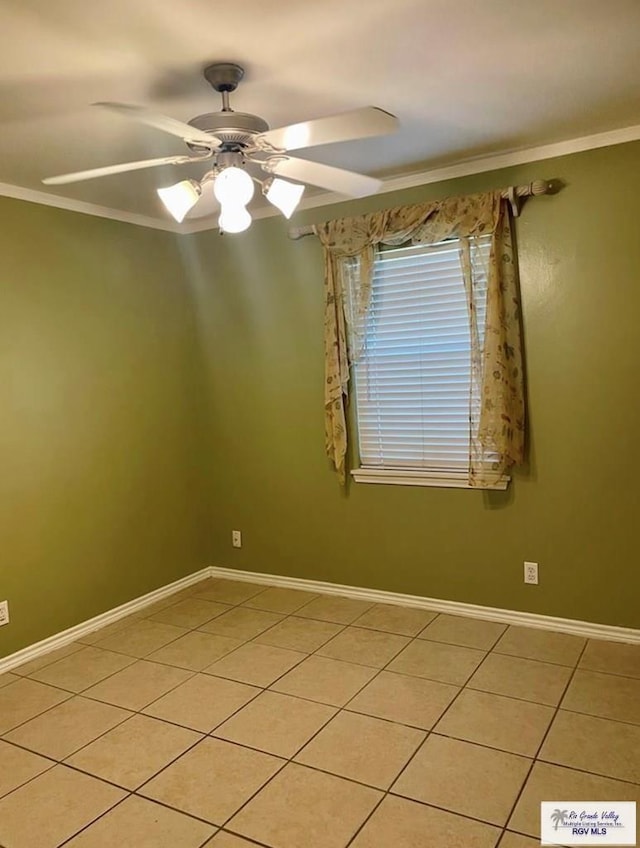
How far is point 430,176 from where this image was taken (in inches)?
133

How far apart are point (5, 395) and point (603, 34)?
290 cm

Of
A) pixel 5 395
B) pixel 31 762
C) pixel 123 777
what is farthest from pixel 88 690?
pixel 5 395

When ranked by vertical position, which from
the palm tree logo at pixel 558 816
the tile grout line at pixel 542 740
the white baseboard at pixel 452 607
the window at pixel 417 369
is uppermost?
the window at pixel 417 369

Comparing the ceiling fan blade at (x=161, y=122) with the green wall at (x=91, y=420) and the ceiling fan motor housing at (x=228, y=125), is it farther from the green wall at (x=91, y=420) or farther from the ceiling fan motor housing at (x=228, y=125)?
the green wall at (x=91, y=420)

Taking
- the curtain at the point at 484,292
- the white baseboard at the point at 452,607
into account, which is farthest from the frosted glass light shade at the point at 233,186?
the white baseboard at the point at 452,607

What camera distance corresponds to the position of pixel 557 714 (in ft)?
8.32

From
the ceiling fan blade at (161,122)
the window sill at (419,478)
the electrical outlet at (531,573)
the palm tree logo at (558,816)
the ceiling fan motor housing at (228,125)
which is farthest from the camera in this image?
the window sill at (419,478)

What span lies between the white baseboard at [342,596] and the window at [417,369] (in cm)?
69

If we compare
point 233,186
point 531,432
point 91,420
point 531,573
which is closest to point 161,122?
point 233,186

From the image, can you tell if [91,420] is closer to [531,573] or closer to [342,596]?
[342,596]

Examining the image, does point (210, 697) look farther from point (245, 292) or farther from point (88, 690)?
point (245, 292)

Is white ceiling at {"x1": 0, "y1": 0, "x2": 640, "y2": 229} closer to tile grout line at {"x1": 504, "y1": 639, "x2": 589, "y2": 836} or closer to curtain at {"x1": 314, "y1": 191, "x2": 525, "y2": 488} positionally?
curtain at {"x1": 314, "y1": 191, "x2": 525, "y2": 488}

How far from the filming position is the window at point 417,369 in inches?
134

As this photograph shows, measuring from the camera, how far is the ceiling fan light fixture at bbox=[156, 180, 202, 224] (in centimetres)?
219
